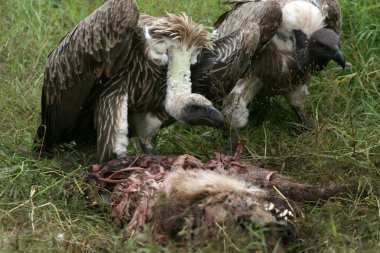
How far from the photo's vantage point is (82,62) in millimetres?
5570

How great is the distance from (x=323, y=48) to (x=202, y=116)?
147 cm

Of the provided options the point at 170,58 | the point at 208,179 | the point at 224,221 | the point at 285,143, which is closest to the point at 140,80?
the point at 170,58

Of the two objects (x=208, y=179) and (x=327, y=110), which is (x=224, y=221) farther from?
(x=327, y=110)

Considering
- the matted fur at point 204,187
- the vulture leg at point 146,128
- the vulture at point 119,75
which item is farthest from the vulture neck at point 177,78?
the matted fur at point 204,187

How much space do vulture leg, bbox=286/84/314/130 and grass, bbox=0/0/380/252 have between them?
0.09m

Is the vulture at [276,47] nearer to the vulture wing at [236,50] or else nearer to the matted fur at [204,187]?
the vulture wing at [236,50]

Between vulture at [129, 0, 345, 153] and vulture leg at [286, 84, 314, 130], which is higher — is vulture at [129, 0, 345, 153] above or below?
above

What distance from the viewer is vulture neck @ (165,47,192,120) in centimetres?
566

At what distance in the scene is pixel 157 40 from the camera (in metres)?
5.64

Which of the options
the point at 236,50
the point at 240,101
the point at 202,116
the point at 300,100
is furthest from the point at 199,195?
the point at 300,100

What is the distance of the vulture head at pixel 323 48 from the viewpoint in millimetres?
6399

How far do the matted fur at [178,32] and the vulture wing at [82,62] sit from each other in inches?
7.3

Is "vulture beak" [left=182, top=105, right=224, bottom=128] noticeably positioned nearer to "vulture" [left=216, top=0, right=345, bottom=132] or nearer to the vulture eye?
the vulture eye

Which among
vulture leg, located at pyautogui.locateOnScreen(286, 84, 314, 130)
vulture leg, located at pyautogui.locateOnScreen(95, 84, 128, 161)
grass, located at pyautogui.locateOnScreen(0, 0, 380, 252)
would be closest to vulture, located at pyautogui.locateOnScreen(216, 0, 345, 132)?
vulture leg, located at pyautogui.locateOnScreen(286, 84, 314, 130)
